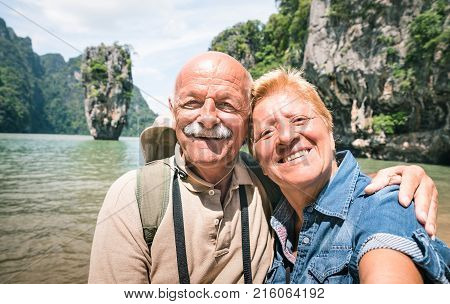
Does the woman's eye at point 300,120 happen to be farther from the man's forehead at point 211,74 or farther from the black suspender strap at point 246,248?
the black suspender strap at point 246,248

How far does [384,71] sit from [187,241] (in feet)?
69.1

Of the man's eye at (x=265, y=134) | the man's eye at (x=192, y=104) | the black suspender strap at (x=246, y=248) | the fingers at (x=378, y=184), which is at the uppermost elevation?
the man's eye at (x=192, y=104)

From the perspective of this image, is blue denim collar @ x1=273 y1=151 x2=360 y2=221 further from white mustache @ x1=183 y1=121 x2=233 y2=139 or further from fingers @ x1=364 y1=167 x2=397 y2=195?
white mustache @ x1=183 y1=121 x2=233 y2=139

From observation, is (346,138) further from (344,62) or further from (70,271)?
(70,271)

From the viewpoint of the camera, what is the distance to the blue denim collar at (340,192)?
4.53 feet

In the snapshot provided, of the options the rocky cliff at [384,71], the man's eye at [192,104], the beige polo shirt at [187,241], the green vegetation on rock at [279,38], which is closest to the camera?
the beige polo shirt at [187,241]

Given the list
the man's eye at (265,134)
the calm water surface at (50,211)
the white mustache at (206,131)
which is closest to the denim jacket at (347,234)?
the man's eye at (265,134)

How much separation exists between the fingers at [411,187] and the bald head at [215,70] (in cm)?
90

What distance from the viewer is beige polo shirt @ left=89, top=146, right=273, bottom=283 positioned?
141 cm

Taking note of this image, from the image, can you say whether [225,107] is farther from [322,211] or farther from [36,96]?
[36,96]

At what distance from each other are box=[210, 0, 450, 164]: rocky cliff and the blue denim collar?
45.6ft

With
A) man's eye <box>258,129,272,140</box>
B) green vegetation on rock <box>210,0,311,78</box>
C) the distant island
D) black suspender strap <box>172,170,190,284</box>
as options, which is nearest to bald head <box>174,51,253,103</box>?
man's eye <box>258,129,272,140</box>

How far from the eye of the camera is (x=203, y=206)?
1.54 m

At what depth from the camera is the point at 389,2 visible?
61.0 feet
